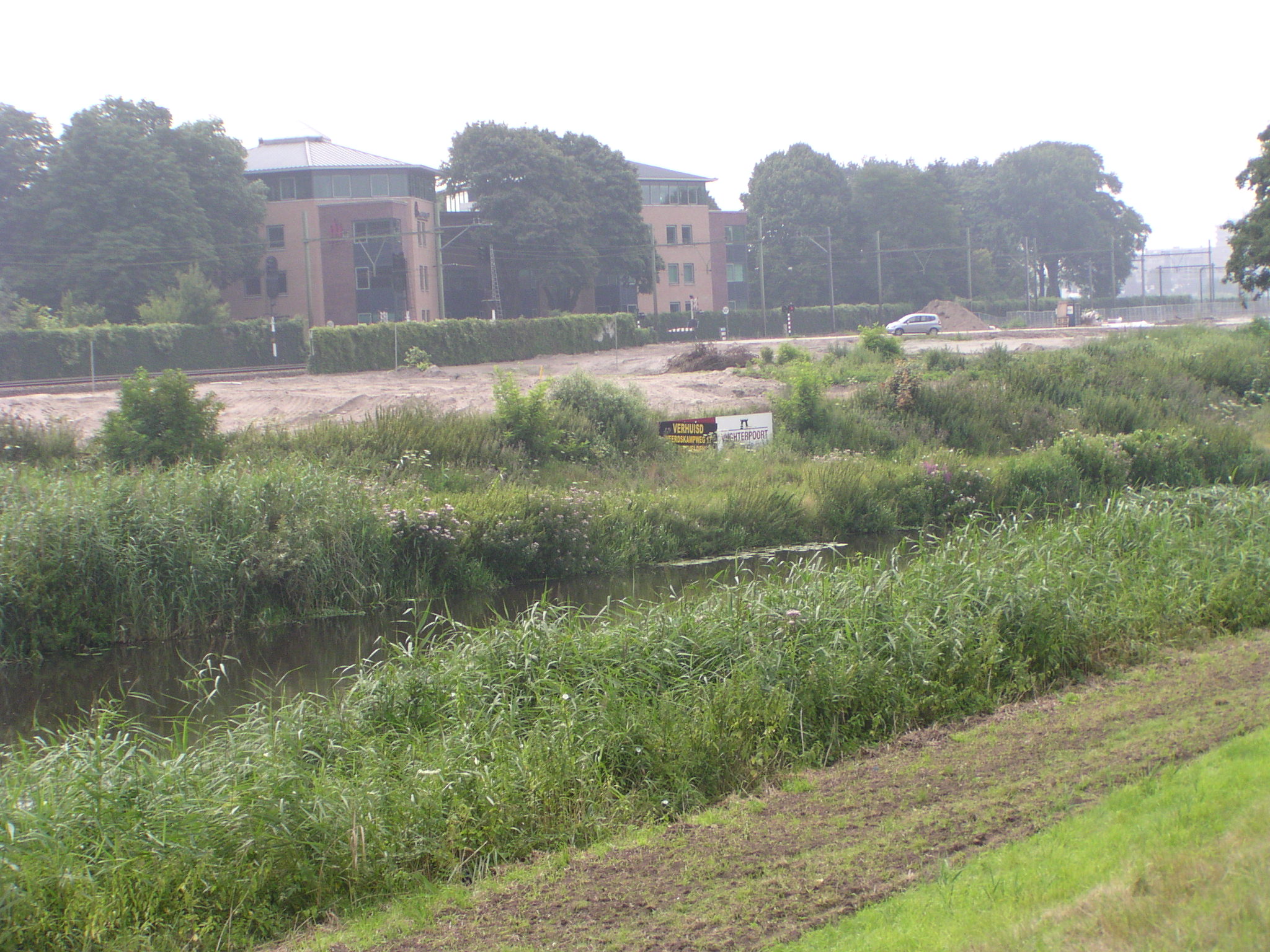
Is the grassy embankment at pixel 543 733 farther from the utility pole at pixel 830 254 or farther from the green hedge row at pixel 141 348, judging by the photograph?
the utility pole at pixel 830 254

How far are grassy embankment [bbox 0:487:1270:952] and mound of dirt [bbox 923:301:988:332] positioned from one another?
62951 millimetres

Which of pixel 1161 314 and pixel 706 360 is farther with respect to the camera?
pixel 1161 314

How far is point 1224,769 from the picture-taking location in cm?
579

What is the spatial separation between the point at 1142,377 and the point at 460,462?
22.8 m

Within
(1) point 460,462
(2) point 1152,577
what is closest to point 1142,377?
(1) point 460,462

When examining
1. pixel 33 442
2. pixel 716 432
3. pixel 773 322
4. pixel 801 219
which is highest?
pixel 801 219

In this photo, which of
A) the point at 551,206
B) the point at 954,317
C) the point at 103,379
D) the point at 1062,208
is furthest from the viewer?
the point at 1062,208

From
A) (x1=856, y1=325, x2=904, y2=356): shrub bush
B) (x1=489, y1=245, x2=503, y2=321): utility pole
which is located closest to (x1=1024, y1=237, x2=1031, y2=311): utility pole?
(x1=489, y1=245, x2=503, y2=321): utility pole

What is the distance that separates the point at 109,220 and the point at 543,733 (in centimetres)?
6067

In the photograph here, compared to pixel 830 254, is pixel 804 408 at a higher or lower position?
lower

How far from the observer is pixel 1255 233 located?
4238 cm

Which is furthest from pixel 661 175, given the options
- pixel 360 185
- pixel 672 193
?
pixel 360 185

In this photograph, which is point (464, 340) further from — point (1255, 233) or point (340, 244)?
point (1255, 233)

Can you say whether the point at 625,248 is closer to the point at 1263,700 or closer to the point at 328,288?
the point at 328,288
